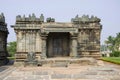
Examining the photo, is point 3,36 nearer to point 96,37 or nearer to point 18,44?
point 18,44

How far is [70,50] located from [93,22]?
14.7 ft

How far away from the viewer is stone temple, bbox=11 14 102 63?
26016mm

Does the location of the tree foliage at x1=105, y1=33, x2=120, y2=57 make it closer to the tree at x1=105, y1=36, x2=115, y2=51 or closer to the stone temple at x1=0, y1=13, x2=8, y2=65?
the tree at x1=105, y1=36, x2=115, y2=51

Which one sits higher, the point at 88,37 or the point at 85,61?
the point at 88,37

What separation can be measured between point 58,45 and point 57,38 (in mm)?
810

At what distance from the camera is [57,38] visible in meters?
26.5

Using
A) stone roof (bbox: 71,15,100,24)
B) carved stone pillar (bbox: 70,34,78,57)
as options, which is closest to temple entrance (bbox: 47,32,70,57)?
carved stone pillar (bbox: 70,34,78,57)

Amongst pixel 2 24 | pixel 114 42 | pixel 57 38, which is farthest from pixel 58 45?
A: pixel 114 42

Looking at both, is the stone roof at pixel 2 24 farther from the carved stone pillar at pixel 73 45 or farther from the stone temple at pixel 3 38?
the carved stone pillar at pixel 73 45

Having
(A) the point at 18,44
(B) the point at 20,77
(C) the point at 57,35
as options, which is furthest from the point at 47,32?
(B) the point at 20,77

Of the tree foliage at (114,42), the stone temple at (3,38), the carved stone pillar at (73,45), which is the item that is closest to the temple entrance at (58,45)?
the carved stone pillar at (73,45)

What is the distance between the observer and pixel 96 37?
27.1 meters

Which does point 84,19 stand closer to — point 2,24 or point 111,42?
point 2,24

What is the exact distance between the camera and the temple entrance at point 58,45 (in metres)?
26.5
